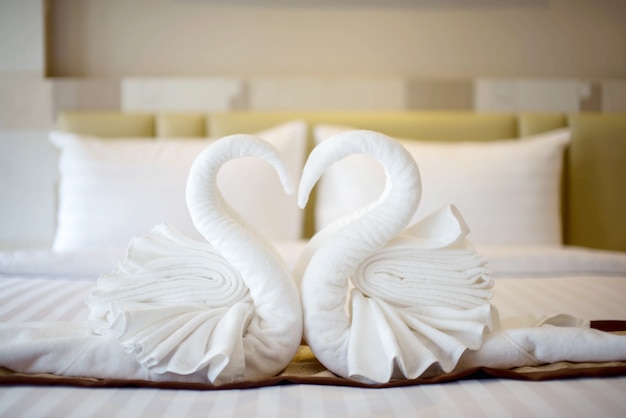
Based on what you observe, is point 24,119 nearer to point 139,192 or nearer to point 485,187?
point 139,192

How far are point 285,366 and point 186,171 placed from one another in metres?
1.29

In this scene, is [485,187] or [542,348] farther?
[485,187]

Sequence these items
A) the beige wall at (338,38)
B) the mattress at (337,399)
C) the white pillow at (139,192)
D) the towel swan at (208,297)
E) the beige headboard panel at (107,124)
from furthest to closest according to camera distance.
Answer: the beige wall at (338,38)
the beige headboard panel at (107,124)
the white pillow at (139,192)
the towel swan at (208,297)
the mattress at (337,399)

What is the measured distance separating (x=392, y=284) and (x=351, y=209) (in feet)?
3.90

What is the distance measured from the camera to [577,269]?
1863 mm

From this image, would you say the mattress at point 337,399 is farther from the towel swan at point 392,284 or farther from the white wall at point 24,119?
the white wall at point 24,119

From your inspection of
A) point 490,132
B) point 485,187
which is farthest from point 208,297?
point 490,132

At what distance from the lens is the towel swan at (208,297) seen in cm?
95

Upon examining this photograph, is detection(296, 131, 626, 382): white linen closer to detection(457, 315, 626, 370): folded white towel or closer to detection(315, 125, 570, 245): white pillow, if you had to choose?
detection(457, 315, 626, 370): folded white towel

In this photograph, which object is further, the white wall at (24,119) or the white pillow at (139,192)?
the white wall at (24,119)

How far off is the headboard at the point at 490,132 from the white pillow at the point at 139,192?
264mm

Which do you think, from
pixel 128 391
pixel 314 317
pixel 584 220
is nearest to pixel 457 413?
pixel 314 317

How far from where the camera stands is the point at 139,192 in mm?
2170

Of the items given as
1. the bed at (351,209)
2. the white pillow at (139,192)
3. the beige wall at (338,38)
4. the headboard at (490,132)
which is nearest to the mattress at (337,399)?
the bed at (351,209)
